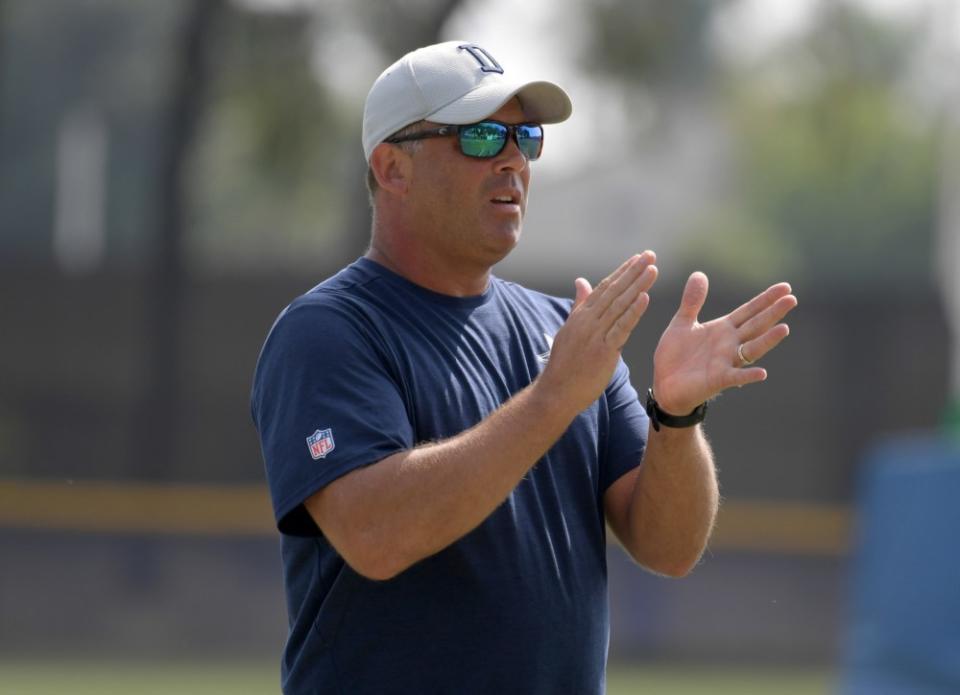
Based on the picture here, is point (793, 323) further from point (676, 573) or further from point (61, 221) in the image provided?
point (61, 221)

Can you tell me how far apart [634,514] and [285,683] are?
86cm

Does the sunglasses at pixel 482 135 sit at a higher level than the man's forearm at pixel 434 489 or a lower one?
higher

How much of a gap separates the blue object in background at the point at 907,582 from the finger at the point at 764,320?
526cm

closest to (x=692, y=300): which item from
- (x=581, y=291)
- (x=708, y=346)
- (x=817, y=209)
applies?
(x=708, y=346)

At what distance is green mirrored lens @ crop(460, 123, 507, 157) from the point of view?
3771 mm

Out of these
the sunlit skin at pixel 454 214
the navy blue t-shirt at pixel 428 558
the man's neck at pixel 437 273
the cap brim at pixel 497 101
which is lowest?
the navy blue t-shirt at pixel 428 558

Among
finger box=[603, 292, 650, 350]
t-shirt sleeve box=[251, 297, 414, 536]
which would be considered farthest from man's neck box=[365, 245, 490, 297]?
finger box=[603, 292, 650, 350]

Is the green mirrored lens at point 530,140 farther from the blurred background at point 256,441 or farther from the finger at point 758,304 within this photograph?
the blurred background at point 256,441

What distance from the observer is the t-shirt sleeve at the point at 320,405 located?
3.36 meters

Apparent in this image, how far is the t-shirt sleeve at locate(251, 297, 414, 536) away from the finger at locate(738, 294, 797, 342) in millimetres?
758

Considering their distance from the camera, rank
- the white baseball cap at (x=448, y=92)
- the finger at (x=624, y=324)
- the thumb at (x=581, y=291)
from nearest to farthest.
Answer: the finger at (x=624, y=324) < the thumb at (x=581, y=291) < the white baseball cap at (x=448, y=92)

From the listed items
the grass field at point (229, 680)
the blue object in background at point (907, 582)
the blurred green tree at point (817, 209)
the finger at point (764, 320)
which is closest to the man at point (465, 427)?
the finger at point (764, 320)

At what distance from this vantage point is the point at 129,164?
56.8 metres

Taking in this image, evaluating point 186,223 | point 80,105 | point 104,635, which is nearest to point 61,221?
point 80,105
